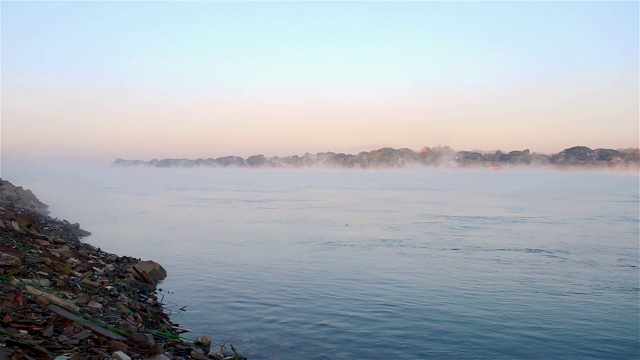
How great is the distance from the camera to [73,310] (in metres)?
9.33

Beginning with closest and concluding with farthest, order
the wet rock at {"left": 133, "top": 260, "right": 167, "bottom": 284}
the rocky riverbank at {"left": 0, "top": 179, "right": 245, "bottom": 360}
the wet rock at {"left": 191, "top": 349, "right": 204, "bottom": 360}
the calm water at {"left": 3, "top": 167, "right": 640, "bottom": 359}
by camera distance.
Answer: the rocky riverbank at {"left": 0, "top": 179, "right": 245, "bottom": 360} → the wet rock at {"left": 191, "top": 349, "right": 204, "bottom": 360} → the calm water at {"left": 3, "top": 167, "right": 640, "bottom": 359} → the wet rock at {"left": 133, "top": 260, "right": 167, "bottom": 284}

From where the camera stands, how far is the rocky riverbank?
781 centimetres

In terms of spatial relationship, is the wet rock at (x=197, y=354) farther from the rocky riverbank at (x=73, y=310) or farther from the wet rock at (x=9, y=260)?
the wet rock at (x=9, y=260)

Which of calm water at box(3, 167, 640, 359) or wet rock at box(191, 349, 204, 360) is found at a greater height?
wet rock at box(191, 349, 204, 360)

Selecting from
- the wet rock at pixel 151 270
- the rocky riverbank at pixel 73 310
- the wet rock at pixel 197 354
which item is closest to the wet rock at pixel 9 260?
the rocky riverbank at pixel 73 310

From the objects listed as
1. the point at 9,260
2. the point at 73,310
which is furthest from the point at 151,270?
the point at 73,310

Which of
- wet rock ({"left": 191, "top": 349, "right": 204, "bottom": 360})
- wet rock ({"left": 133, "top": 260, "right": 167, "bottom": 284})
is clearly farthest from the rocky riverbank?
wet rock ({"left": 133, "top": 260, "right": 167, "bottom": 284})

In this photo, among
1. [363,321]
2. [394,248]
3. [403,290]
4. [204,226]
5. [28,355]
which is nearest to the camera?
[28,355]

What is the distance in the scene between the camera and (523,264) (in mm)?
23281

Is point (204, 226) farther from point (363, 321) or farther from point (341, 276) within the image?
point (363, 321)

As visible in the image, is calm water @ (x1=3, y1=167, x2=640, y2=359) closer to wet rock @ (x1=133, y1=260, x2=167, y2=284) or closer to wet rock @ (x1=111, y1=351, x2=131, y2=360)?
wet rock @ (x1=133, y1=260, x2=167, y2=284)

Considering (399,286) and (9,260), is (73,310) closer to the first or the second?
(9,260)

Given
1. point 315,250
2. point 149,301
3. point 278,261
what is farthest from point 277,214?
point 149,301

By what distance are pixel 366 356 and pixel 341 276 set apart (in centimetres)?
830
